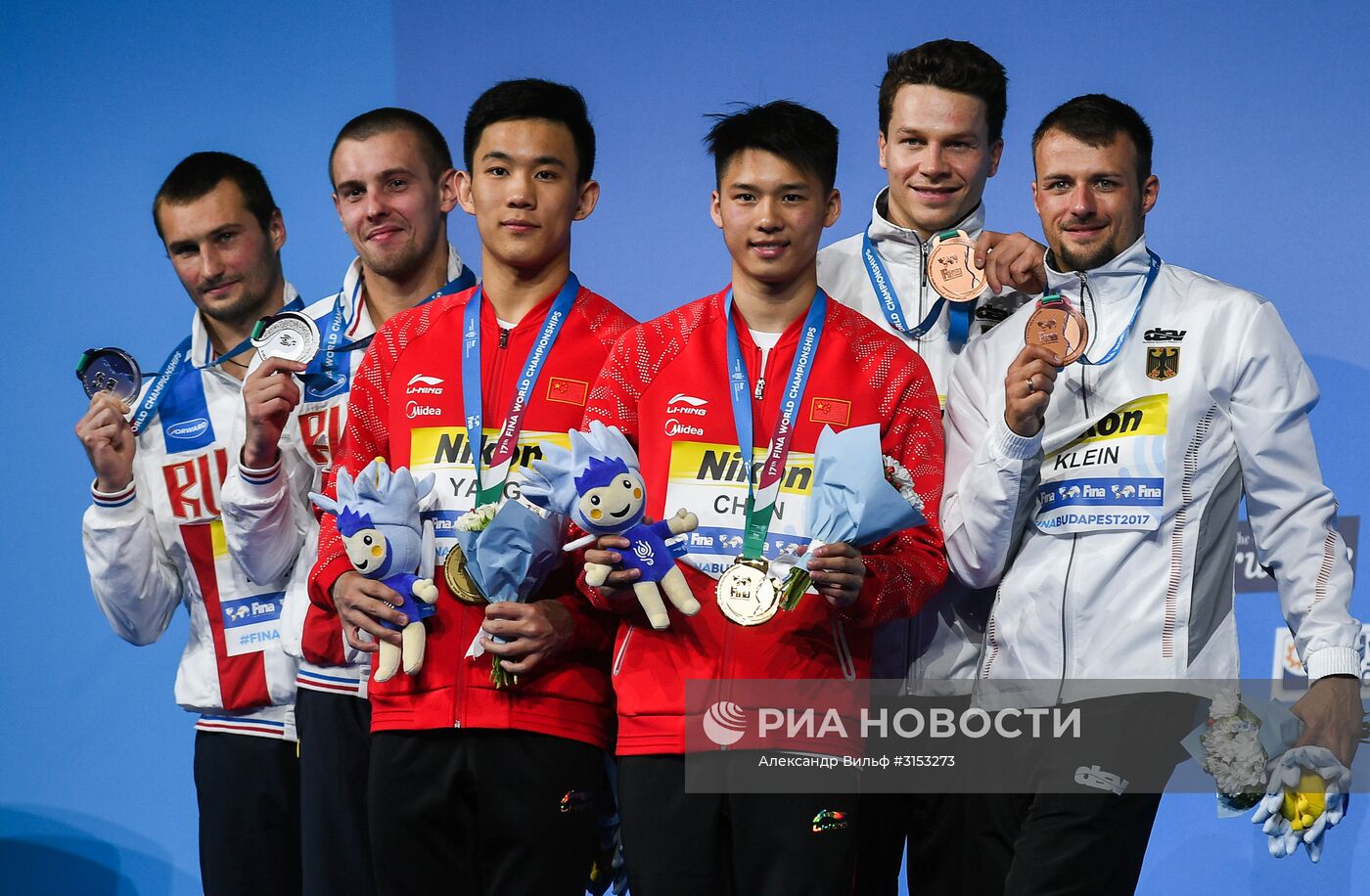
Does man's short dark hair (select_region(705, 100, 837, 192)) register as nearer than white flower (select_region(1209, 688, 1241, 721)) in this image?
No

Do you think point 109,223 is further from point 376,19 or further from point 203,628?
point 203,628

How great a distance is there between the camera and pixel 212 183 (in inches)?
138

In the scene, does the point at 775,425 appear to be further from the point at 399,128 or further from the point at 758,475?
the point at 399,128

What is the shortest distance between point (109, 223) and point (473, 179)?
228cm

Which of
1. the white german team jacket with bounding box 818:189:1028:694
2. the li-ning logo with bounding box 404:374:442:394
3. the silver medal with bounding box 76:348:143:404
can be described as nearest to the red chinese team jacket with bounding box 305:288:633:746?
the li-ning logo with bounding box 404:374:442:394

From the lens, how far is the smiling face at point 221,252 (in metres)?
3.47

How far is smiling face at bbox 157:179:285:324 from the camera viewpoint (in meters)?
3.47

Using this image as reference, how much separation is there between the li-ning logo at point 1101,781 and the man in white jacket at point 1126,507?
2 centimetres

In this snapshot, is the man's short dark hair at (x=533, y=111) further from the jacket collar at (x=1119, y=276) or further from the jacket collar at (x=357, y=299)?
the jacket collar at (x=1119, y=276)

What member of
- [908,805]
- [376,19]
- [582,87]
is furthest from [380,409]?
[376,19]

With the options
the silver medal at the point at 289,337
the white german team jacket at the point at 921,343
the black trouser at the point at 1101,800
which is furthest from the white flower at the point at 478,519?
the black trouser at the point at 1101,800

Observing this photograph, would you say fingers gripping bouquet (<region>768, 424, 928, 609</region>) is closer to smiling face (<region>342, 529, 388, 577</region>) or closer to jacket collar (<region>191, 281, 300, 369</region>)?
smiling face (<region>342, 529, 388, 577</region>)

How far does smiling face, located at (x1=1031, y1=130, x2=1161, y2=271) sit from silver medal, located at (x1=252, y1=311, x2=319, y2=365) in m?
1.47

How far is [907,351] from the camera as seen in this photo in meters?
2.73
